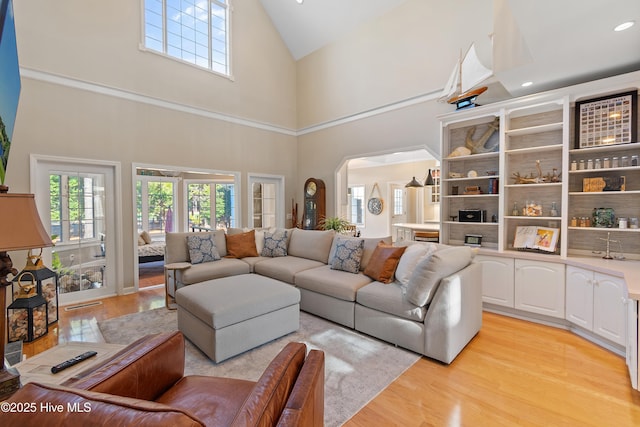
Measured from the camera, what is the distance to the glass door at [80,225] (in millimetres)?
3982

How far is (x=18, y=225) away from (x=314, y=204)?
5.12m

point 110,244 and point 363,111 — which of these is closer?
point 110,244

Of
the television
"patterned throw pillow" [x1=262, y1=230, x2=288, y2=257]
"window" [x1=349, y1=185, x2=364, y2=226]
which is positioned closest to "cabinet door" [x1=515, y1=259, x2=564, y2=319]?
"patterned throw pillow" [x1=262, y1=230, x2=288, y2=257]

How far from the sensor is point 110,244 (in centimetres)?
440

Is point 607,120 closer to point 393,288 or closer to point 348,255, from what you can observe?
point 393,288

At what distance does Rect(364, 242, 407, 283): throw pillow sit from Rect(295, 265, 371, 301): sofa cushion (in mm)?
113

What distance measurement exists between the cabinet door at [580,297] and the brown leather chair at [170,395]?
3.05 m

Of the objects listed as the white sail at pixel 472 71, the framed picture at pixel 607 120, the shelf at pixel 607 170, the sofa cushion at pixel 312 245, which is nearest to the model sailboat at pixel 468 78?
the white sail at pixel 472 71

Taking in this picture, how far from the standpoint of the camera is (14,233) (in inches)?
49.6

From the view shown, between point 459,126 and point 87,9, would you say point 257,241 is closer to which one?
point 459,126

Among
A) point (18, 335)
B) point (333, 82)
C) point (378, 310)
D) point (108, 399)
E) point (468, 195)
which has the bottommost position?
point (18, 335)

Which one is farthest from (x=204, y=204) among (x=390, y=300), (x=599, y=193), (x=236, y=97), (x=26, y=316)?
(x=599, y=193)

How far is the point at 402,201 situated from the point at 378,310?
23.1 ft

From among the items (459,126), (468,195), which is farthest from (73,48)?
(468,195)
